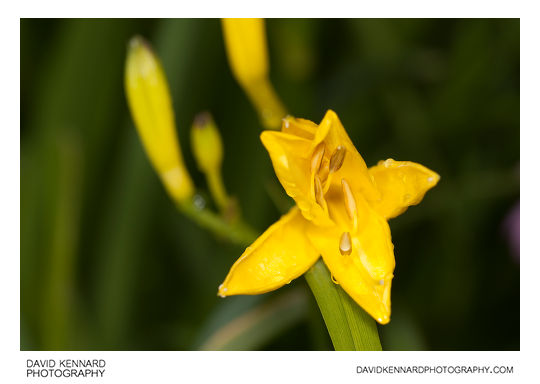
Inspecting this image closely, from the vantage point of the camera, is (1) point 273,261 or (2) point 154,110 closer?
(1) point 273,261

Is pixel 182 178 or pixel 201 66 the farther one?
pixel 201 66

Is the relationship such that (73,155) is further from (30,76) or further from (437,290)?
(437,290)

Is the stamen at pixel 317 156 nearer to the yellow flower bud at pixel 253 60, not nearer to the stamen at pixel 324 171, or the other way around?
the stamen at pixel 324 171

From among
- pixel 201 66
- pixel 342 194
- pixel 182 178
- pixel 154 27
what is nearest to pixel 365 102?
pixel 201 66

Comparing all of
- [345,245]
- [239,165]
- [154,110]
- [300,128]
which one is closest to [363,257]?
[345,245]

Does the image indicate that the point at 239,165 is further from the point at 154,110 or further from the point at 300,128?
the point at 300,128

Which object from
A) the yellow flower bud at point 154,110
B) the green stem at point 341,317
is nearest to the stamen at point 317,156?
the green stem at point 341,317
